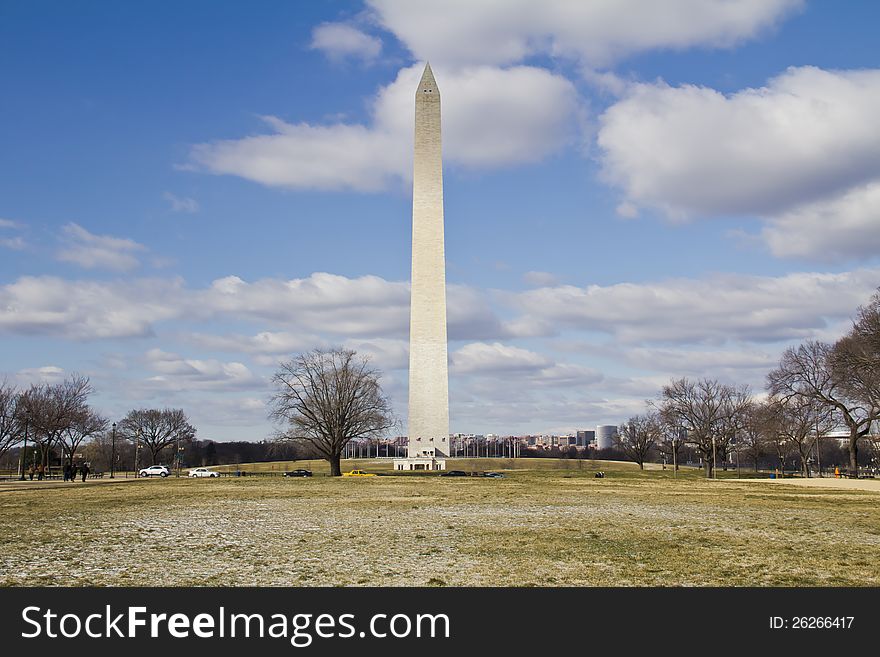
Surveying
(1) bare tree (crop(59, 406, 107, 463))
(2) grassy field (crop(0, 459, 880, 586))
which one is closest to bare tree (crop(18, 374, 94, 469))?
(1) bare tree (crop(59, 406, 107, 463))

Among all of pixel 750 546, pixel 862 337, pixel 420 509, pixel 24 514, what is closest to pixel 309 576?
Result: pixel 750 546

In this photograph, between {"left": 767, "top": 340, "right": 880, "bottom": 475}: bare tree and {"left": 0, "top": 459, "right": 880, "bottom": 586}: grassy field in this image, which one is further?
{"left": 767, "top": 340, "right": 880, "bottom": 475}: bare tree

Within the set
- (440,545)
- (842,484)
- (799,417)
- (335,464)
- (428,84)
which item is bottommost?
(842,484)

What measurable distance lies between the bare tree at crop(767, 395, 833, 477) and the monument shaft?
27.9 metres

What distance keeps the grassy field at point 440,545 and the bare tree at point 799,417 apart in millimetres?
43807

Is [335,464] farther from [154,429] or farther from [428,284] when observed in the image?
[154,429]

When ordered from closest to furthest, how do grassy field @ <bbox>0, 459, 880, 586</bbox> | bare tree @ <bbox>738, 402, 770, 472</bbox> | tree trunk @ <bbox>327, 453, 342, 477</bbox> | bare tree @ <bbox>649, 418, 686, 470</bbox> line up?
grassy field @ <bbox>0, 459, 880, 586</bbox>, tree trunk @ <bbox>327, 453, 342, 477</bbox>, bare tree @ <bbox>738, 402, 770, 472</bbox>, bare tree @ <bbox>649, 418, 686, 470</bbox>

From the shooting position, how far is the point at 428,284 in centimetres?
5941

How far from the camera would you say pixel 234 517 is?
22.0m

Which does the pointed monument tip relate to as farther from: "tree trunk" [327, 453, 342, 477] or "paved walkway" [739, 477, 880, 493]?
"paved walkway" [739, 477, 880, 493]

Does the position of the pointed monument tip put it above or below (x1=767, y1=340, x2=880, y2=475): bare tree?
above

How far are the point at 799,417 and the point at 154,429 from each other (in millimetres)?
79301

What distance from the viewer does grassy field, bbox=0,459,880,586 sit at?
11438 millimetres

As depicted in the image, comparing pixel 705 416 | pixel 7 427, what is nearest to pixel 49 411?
pixel 7 427
